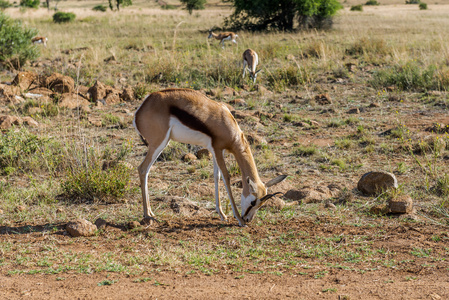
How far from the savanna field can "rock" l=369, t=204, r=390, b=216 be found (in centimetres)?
2

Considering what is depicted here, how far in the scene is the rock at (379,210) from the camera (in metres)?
5.88

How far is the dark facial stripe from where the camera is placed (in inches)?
206

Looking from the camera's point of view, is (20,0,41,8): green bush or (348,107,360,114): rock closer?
(348,107,360,114): rock

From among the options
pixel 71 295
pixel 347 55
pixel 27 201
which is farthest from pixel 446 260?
pixel 347 55

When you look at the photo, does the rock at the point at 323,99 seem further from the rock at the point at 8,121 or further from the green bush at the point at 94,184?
the rock at the point at 8,121

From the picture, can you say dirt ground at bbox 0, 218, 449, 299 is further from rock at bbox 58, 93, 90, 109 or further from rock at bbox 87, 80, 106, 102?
rock at bbox 87, 80, 106, 102

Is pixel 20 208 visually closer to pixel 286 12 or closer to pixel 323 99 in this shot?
pixel 323 99

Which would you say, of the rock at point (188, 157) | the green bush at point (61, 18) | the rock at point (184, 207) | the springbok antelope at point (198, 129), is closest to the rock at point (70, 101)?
the rock at point (188, 157)

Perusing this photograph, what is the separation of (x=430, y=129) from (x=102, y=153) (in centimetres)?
588

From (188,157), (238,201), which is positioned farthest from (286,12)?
(238,201)

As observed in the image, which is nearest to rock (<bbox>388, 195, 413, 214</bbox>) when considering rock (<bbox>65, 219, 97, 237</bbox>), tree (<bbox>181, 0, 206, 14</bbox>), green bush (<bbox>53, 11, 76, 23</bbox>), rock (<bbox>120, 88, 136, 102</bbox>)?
rock (<bbox>65, 219, 97, 237</bbox>)

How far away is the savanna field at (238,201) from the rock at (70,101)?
3 cm

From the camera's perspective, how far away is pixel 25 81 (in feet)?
38.9

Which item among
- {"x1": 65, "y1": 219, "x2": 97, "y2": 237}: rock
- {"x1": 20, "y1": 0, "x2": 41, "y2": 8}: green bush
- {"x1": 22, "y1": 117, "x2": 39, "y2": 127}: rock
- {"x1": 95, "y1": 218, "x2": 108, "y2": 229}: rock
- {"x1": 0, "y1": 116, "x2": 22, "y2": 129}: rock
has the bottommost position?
{"x1": 95, "y1": 218, "x2": 108, "y2": 229}: rock
